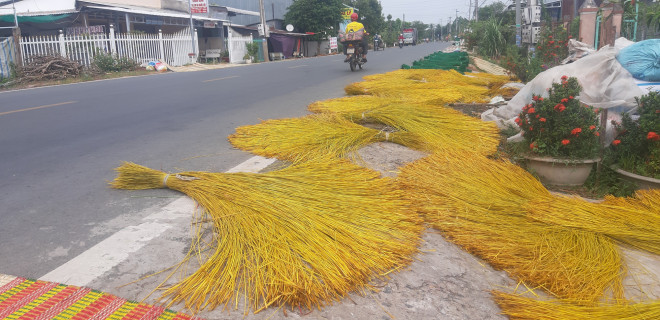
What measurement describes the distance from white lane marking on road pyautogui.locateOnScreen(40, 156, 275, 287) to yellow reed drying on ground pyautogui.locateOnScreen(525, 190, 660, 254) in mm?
2273

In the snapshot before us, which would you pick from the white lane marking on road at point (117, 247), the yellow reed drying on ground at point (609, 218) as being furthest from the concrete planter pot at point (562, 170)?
the white lane marking on road at point (117, 247)

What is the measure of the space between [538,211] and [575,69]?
2.89 meters

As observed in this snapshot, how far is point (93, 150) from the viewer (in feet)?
16.1

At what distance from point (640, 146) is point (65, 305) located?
4.50 m

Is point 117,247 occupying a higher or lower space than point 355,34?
lower

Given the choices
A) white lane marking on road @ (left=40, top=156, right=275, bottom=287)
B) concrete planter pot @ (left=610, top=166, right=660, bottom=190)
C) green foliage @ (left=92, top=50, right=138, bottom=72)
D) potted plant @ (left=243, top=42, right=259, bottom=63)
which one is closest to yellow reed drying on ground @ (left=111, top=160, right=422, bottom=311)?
white lane marking on road @ (left=40, top=156, right=275, bottom=287)

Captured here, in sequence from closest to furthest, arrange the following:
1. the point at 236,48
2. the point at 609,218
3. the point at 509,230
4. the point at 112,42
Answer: the point at 509,230 → the point at 609,218 → the point at 112,42 → the point at 236,48

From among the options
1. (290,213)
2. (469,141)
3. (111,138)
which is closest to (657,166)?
(469,141)

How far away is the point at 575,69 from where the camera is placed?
5.23 meters

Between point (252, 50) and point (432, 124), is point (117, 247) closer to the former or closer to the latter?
point (432, 124)

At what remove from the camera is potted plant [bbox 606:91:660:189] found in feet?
13.2

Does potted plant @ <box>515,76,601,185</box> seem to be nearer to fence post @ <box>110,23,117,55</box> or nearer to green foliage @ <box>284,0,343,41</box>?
fence post @ <box>110,23,117,55</box>

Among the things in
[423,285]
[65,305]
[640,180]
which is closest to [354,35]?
[640,180]

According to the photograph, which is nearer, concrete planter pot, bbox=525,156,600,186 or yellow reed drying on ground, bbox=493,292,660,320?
yellow reed drying on ground, bbox=493,292,660,320
